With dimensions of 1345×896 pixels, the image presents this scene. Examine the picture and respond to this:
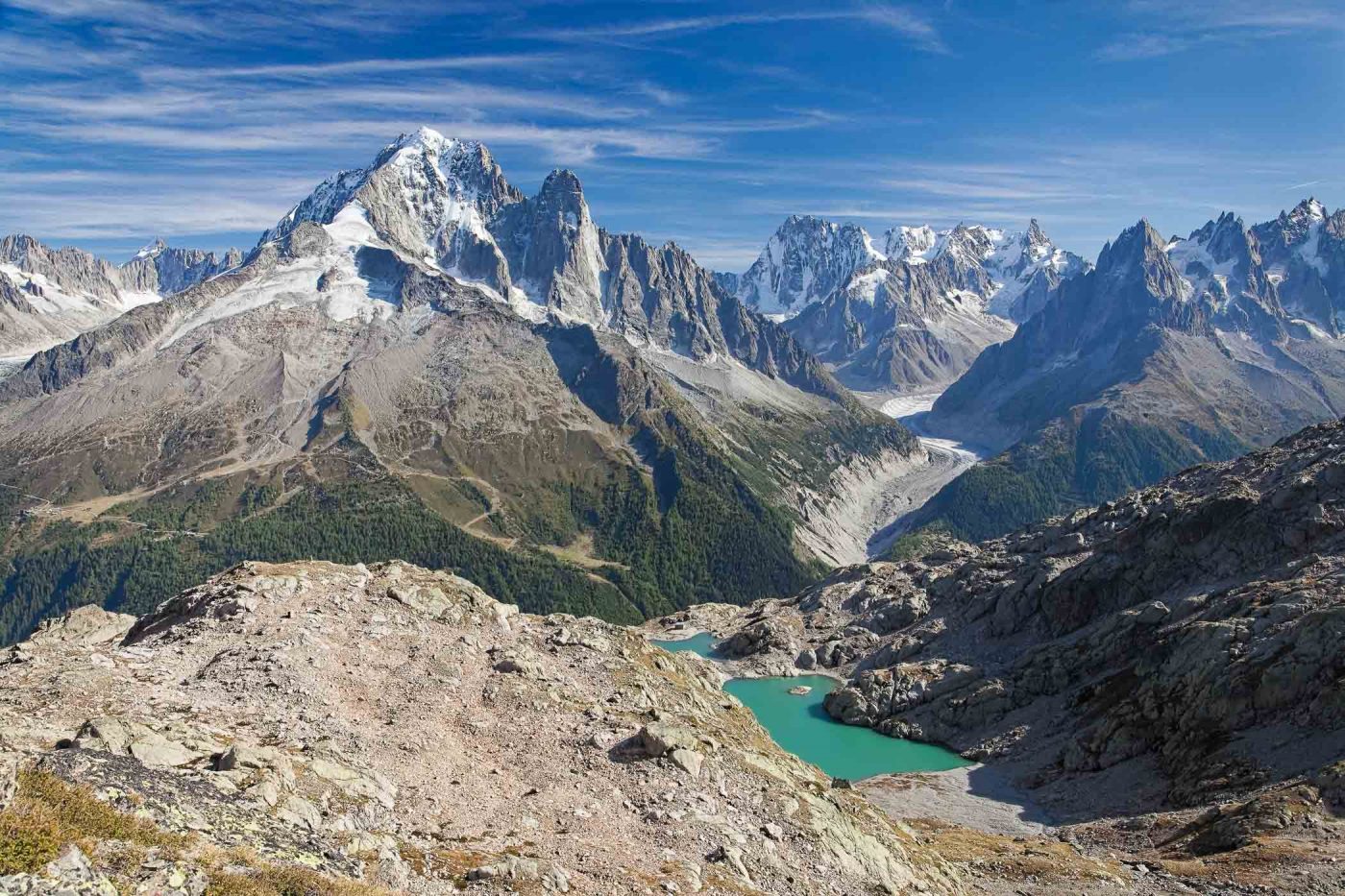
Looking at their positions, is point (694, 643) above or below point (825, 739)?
below

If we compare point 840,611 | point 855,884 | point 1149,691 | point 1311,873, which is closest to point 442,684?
point 855,884

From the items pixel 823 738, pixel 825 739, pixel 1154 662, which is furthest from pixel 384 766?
pixel 823 738

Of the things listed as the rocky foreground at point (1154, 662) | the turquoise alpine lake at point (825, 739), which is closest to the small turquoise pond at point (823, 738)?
the turquoise alpine lake at point (825, 739)

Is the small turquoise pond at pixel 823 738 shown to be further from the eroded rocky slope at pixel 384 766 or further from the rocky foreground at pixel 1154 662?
the eroded rocky slope at pixel 384 766

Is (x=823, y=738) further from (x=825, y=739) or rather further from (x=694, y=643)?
(x=694, y=643)

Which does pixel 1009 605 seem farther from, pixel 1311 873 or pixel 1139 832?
pixel 1311 873
